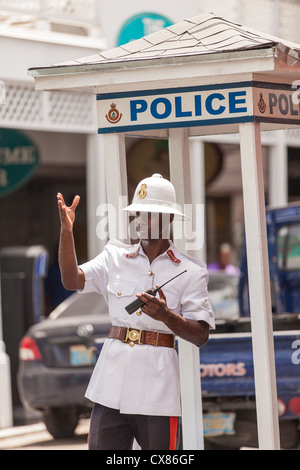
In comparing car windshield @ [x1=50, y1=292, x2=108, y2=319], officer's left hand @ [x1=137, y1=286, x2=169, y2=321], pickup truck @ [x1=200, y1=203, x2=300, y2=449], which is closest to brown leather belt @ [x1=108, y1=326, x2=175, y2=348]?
officer's left hand @ [x1=137, y1=286, x2=169, y2=321]

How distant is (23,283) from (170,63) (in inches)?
289

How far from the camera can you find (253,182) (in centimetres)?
600

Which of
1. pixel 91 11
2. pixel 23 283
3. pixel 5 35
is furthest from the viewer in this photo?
pixel 91 11

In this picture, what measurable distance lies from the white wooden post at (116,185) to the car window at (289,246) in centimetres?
475

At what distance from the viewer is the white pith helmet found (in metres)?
5.55

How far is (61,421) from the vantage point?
11.5 metres

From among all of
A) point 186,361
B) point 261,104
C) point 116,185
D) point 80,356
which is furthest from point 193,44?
point 80,356

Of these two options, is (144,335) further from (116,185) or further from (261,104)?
(261,104)

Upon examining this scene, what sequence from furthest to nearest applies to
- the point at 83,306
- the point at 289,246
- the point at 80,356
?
the point at 83,306, the point at 80,356, the point at 289,246

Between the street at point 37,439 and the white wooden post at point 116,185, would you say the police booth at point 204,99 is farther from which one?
the street at point 37,439

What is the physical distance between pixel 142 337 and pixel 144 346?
45mm

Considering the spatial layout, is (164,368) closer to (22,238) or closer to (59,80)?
(59,80)

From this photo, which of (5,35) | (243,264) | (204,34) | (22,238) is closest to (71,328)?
(243,264)

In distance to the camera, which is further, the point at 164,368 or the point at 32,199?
the point at 32,199
